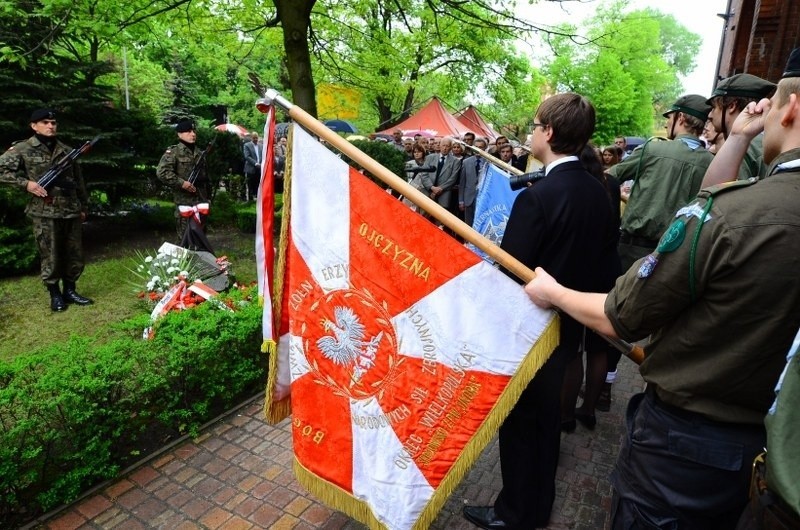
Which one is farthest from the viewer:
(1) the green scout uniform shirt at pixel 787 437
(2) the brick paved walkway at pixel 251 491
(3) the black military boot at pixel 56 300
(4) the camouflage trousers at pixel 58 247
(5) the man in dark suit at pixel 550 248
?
(3) the black military boot at pixel 56 300

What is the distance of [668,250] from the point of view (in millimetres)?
1392

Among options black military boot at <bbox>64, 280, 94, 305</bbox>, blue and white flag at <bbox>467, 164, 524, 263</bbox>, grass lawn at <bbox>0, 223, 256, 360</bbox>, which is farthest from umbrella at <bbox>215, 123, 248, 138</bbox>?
blue and white flag at <bbox>467, 164, 524, 263</bbox>

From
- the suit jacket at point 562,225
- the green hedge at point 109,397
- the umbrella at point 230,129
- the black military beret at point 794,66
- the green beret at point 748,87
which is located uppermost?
the green beret at point 748,87

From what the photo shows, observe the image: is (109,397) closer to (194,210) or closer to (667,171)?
(667,171)

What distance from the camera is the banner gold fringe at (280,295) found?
2316mm

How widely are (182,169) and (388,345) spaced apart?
20.5ft

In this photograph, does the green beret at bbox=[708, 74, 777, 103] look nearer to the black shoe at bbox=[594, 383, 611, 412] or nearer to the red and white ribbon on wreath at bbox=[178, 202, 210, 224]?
the black shoe at bbox=[594, 383, 611, 412]

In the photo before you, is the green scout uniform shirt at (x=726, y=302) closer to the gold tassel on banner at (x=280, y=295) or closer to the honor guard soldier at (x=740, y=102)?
the gold tassel on banner at (x=280, y=295)

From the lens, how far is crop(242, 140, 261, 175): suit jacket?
12.3 metres

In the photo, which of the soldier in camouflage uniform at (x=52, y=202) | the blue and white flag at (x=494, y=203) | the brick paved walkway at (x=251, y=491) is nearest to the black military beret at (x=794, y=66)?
the brick paved walkway at (x=251, y=491)

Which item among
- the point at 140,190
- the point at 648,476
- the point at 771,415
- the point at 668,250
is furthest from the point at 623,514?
the point at 140,190

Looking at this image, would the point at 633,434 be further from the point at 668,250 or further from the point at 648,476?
the point at 668,250

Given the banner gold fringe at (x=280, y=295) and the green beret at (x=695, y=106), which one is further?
the green beret at (x=695, y=106)

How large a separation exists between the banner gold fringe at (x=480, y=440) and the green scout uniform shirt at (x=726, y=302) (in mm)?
427
